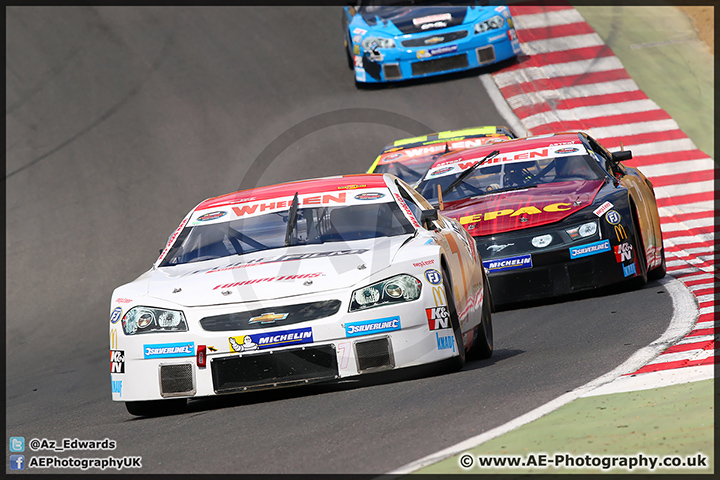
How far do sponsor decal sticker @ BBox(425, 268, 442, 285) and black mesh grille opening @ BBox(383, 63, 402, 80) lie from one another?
12.5 metres

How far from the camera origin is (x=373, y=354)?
5.62 metres

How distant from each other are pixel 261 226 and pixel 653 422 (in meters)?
3.30

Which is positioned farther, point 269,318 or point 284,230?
point 284,230

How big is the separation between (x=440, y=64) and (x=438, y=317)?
12620 millimetres

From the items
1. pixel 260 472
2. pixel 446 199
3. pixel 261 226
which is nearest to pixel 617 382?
pixel 260 472

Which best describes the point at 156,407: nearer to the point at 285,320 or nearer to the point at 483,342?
the point at 285,320

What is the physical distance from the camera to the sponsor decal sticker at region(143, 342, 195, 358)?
567 cm

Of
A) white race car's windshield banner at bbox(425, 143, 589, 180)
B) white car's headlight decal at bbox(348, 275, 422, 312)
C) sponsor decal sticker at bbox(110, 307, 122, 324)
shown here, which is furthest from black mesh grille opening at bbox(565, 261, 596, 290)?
sponsor decal sticker at bbox(110, 307, 122, 324)

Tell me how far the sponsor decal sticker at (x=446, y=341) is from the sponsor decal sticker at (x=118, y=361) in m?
1.71

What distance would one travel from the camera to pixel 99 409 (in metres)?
7.09

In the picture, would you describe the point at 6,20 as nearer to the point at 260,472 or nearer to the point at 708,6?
the point at 708,6

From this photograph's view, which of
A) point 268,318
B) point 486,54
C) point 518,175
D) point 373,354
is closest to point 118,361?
point 268,318

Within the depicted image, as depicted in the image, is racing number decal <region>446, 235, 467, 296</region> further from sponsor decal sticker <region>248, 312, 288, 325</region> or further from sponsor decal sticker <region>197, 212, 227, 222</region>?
sponsor decal sticker <region>197, 212, 227, 222</region>

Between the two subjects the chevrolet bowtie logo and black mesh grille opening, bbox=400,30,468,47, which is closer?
the chevrolet bowtie logo
